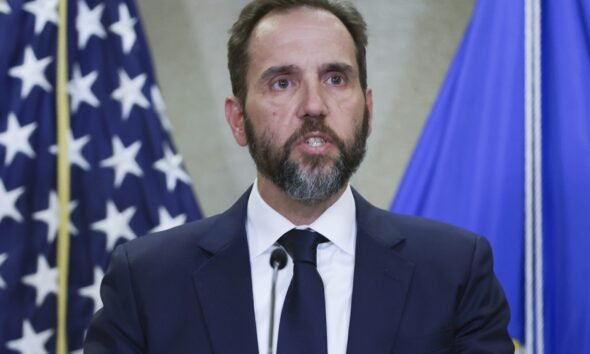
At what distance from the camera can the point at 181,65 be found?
10.9 ft

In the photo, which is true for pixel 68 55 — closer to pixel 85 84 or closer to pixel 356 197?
pixel 85 84

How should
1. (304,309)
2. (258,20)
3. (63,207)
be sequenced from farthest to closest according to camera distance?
(63,207), (258,20), (304,309)

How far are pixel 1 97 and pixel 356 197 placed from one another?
1366 mm

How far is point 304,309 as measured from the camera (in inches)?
66.5

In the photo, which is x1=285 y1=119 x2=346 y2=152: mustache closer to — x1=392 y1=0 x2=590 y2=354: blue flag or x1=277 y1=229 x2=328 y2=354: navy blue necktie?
x1=277 y1=229 x2=328 y2=354: navy blue necktie

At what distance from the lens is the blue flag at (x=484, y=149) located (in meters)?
2.50

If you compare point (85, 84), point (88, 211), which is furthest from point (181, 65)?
point (88, 211)

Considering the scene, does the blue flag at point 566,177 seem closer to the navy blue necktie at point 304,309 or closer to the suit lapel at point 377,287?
the suit lapel at point 377,287

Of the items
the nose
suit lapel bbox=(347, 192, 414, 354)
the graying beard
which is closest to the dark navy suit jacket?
suit lapel bbox=(347, 192, 414, 354)

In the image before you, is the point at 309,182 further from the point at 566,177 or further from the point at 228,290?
the point at 566,177

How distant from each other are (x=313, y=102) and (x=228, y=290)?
0.44 meters

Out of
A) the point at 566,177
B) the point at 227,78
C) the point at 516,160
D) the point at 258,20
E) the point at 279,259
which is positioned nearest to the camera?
the point at 279,259

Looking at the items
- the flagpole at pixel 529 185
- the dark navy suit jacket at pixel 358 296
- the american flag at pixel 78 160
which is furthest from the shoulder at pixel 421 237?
the american flag at pixel 78 160

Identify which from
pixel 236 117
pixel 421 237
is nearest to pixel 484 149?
pixel 421 237
